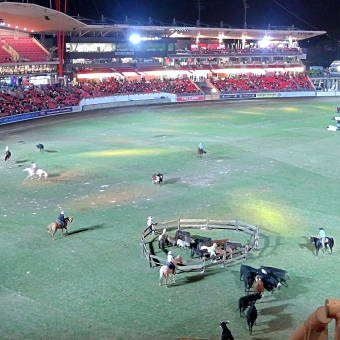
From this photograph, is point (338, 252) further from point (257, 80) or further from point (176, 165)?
point (257, 80)

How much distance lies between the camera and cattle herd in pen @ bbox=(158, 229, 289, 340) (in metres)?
12.9

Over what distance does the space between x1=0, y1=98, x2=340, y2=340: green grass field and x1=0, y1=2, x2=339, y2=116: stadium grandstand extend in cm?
1745

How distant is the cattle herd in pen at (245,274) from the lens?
12.9 metres

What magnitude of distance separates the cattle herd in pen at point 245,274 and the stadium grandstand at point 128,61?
39.1 meters

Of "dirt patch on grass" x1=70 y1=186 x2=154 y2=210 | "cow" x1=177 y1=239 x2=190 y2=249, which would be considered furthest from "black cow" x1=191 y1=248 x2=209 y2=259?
"dirt patch on grass" x1=70 y1=186 x2=154 y2=210

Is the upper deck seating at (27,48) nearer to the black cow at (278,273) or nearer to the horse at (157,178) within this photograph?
the horse at (157,178)

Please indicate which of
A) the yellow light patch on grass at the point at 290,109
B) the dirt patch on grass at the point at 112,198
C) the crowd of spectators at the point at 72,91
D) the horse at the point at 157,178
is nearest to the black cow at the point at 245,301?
the dirt patch on grass at the point at 112,198

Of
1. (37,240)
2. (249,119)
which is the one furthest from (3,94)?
(37,240)

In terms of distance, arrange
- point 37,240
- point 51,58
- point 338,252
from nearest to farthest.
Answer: point 338,252
point 37,240
point 51,58

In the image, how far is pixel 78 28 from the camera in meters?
68.8

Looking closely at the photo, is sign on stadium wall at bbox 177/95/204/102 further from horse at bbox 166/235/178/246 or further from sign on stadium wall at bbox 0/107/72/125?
horse at bbox 166/235/178/246

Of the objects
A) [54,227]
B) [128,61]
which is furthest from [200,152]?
[128,61]

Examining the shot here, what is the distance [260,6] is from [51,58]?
67342 mm

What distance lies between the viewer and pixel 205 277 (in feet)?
53.4
